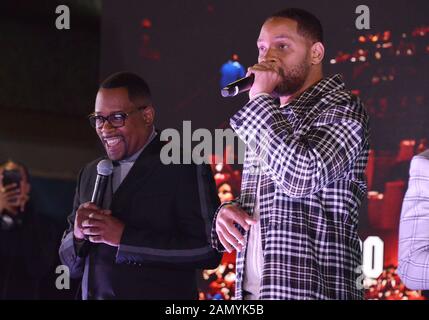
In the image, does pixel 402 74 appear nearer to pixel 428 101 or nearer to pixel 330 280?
pixel 428 101

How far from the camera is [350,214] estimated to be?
6.49ft

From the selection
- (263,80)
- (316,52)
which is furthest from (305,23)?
(263,80)

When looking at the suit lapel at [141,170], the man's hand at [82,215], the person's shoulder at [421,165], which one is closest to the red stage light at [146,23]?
the suit lapel at [141,170]

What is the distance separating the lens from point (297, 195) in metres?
1.90

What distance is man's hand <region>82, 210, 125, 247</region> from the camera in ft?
7.90

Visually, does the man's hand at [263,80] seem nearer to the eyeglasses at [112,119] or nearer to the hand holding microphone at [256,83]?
the hand holding microphone at [256,83]

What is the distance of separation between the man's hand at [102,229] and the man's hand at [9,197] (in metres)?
1.86

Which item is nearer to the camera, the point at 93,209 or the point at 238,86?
the point at 238,86

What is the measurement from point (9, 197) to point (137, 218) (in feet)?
6.15

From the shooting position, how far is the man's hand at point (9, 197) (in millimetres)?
4137

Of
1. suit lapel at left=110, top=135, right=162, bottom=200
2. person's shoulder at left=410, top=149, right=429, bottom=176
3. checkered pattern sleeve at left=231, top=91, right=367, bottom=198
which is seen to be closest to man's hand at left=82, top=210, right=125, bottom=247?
suit lapel at left=110, top=135, right=162, bottom=200

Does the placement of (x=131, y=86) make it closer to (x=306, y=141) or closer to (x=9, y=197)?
(x=306, y=141)
